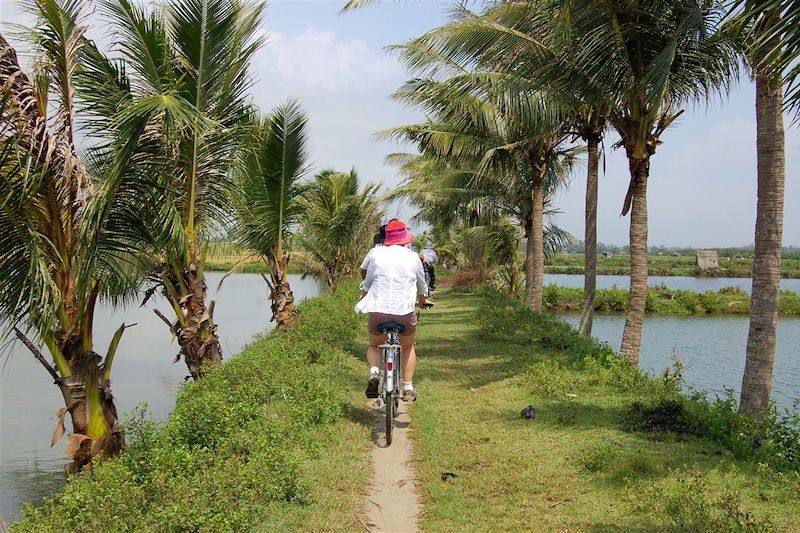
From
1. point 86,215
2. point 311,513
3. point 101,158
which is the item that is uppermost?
point 101,158

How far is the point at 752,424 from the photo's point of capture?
584cm

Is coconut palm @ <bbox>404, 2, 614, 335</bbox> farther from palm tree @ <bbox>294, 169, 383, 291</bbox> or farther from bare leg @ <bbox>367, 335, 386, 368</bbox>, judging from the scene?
palm tree @ <bbox>294, 169, 383, 291</bbox>

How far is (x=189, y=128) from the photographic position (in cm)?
872

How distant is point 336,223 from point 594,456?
19.2 metres

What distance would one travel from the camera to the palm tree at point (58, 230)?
5.70 meters

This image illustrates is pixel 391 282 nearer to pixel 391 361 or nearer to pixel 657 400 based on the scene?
pixel 391 361

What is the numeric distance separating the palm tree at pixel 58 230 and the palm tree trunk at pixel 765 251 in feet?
19.5

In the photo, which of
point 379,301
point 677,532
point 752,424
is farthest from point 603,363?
point 677,532

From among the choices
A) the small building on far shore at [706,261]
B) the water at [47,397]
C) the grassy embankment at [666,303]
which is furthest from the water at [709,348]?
the small building on far shore at [706,261]

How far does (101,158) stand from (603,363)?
6426 mm

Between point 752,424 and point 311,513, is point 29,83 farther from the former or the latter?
point 752,424

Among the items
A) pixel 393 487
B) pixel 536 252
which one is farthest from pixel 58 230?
pixel 536 252

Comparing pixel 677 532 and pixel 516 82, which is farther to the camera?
pixel 516 82

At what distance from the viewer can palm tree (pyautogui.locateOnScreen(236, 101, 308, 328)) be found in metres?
13.3
